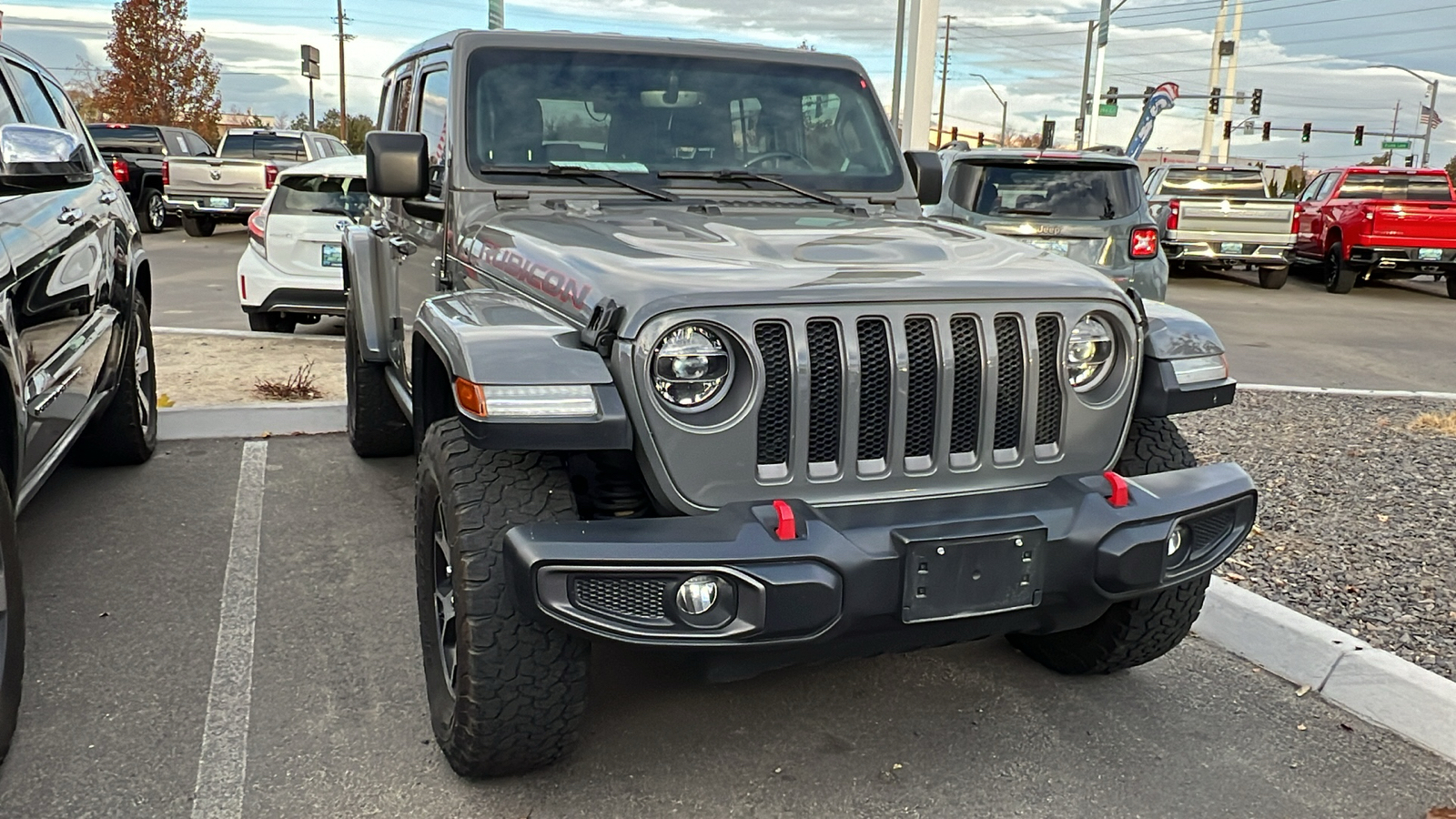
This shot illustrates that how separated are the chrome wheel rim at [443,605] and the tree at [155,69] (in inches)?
1534

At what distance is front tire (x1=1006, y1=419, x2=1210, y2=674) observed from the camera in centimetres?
320

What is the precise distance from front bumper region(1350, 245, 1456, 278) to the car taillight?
27.6 feet

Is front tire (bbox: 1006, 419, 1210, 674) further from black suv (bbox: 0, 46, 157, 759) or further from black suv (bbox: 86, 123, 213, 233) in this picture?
black suv (bbox: 86, 123, 213, 233)

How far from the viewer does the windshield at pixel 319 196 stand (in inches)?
Result: 356

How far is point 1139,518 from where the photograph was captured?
272cm

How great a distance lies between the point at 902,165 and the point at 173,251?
16358 millimetres

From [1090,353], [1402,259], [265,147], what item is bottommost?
[1402,259]

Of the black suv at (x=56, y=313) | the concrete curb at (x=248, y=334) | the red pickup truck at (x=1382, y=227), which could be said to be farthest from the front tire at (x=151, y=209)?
the red pickup truck at (x=1382, y=227)

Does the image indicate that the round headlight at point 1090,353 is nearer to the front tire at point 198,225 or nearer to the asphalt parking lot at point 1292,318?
the asphalt parking lot at point 1292,318

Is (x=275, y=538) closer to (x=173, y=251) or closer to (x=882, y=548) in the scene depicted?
(x=882, y=548)

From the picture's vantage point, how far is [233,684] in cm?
350

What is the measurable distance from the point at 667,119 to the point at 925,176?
3.30 ft

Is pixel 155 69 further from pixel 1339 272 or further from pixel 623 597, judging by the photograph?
pixel 623 597

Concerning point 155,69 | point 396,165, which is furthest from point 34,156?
point 155,69
